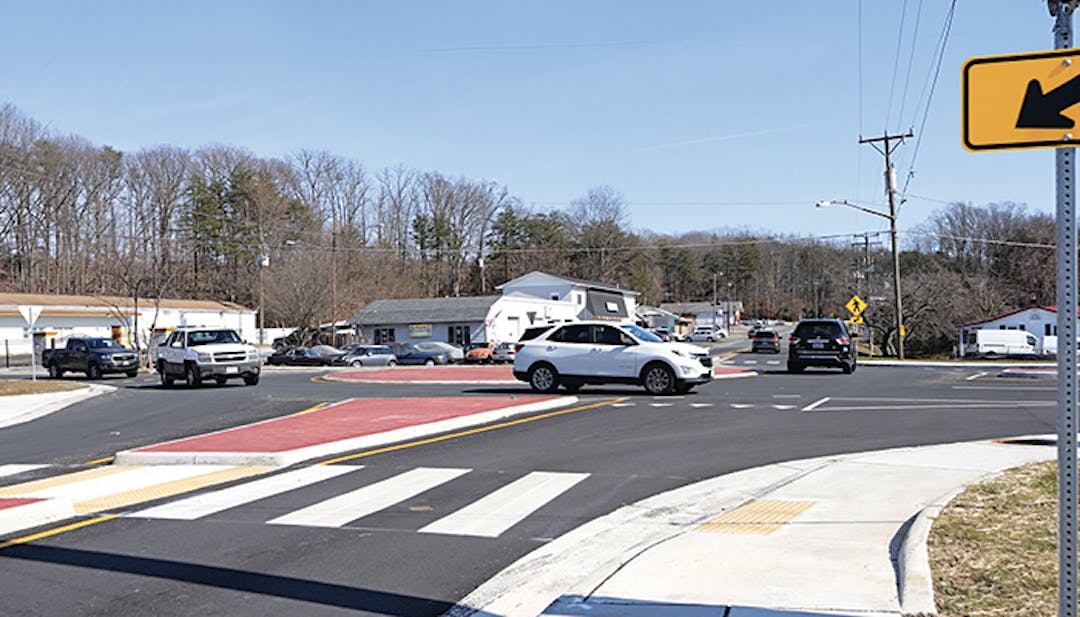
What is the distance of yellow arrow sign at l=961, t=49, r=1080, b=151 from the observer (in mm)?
3924

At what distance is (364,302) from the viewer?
Answer: 295 ft

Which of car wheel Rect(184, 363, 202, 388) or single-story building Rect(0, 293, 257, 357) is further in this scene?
single-story building Rect(0, 293, 257, 357)

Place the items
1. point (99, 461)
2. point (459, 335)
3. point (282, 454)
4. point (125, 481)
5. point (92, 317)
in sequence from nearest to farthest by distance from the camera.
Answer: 1. point (125, 481)
2. point (282, 454)
3. point (99, 461)
4. point (92, 317)
5. point (459, 335)

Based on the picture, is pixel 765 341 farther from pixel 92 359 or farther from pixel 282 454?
pixel 282 454

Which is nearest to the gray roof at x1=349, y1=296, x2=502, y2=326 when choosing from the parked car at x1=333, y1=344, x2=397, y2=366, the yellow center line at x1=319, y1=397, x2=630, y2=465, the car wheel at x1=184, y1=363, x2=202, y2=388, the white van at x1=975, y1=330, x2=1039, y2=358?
the parked car at x1=333, y1=344, x2=397, y2=366

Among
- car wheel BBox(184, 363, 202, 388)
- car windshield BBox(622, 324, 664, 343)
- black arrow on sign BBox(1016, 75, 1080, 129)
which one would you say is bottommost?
car wheel BBox(184, 363, 202, 388)

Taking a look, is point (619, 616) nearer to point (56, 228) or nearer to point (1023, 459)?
point (1023, 459)

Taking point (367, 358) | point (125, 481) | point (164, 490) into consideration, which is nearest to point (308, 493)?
point (164, 490)

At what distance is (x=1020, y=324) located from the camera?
71062 millimetres

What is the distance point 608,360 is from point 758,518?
42.6 feet

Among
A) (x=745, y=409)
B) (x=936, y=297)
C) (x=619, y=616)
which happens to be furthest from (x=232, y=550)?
(x=936, y=297)

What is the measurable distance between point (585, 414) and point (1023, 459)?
7.62 m

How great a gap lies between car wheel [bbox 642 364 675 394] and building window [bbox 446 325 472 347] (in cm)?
4915

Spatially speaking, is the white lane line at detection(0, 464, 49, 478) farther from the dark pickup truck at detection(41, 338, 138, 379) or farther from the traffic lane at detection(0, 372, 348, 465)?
the dark pickup truck at detection(41, 338, 138, 379)
